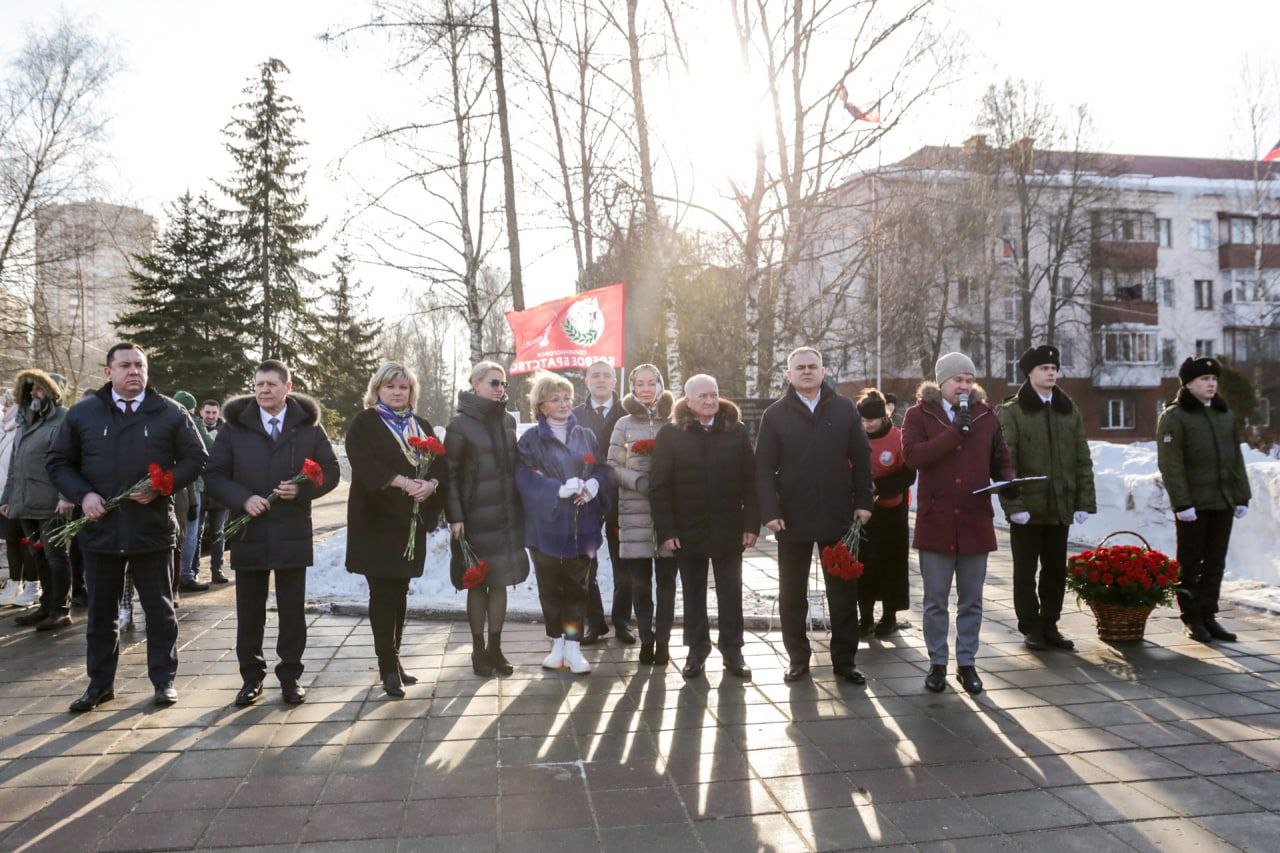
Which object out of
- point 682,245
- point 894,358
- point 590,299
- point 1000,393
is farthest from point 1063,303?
point 590,299

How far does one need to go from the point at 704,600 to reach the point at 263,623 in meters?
2.71

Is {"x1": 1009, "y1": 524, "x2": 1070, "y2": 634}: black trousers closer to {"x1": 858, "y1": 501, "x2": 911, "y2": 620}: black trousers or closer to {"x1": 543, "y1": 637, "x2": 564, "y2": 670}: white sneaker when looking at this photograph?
{"x1": 858, "y1": 501, "x2": 911, "y2": 620}: black trousers

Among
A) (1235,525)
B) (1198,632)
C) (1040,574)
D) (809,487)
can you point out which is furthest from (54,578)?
(1235,525)

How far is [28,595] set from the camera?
28.6ft

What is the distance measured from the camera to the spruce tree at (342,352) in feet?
108

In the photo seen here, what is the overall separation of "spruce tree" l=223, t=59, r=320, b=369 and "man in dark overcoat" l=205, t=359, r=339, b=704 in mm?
27881

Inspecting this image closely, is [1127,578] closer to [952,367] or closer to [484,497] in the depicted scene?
[952,367]

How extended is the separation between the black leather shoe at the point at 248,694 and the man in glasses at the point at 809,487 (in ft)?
10.4

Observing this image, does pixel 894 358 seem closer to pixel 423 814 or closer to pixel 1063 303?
pixel 1063 303

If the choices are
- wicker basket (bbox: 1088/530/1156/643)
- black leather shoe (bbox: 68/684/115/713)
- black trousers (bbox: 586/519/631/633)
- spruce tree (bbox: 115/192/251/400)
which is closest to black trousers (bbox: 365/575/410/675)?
black leather shoe (bbox: 68/684/115/713)

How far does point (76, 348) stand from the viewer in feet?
115

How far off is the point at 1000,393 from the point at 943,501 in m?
36.5

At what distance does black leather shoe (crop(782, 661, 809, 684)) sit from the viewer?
5844 mm

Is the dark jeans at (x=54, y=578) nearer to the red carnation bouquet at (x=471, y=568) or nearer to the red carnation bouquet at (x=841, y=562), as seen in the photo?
the red carnation bouquet at (x=471, y=568)
